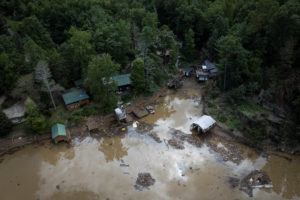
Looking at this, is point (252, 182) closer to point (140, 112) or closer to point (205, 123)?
point (205, 123)

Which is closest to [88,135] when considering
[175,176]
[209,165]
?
[175,176]

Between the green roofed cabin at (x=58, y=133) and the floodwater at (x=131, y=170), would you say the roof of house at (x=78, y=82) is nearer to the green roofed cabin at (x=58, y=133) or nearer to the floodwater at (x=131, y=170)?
the green roofed cabin at (x=58, y=133)

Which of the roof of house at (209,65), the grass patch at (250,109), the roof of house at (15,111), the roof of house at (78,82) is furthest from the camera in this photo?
the roof of house at (209,65)

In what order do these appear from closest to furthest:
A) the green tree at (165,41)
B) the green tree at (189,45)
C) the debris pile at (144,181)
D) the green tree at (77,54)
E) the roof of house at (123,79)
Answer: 1. the debris pile at (144,181)
2. the green tree at (77,54)
3. the roof of house at (123,79)
4. the green tree at (165,41)
5. the green tree at (189,45)

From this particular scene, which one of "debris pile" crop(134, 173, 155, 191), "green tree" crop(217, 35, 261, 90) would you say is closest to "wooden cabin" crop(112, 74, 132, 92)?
"green tree" crop(217, 35, 261, 90)

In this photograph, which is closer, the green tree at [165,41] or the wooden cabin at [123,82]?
the wooden cabin at [123,82]

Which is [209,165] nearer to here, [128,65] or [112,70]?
[112,70]

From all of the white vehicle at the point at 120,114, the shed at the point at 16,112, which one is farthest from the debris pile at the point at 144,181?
the shed at the point at 16,112
